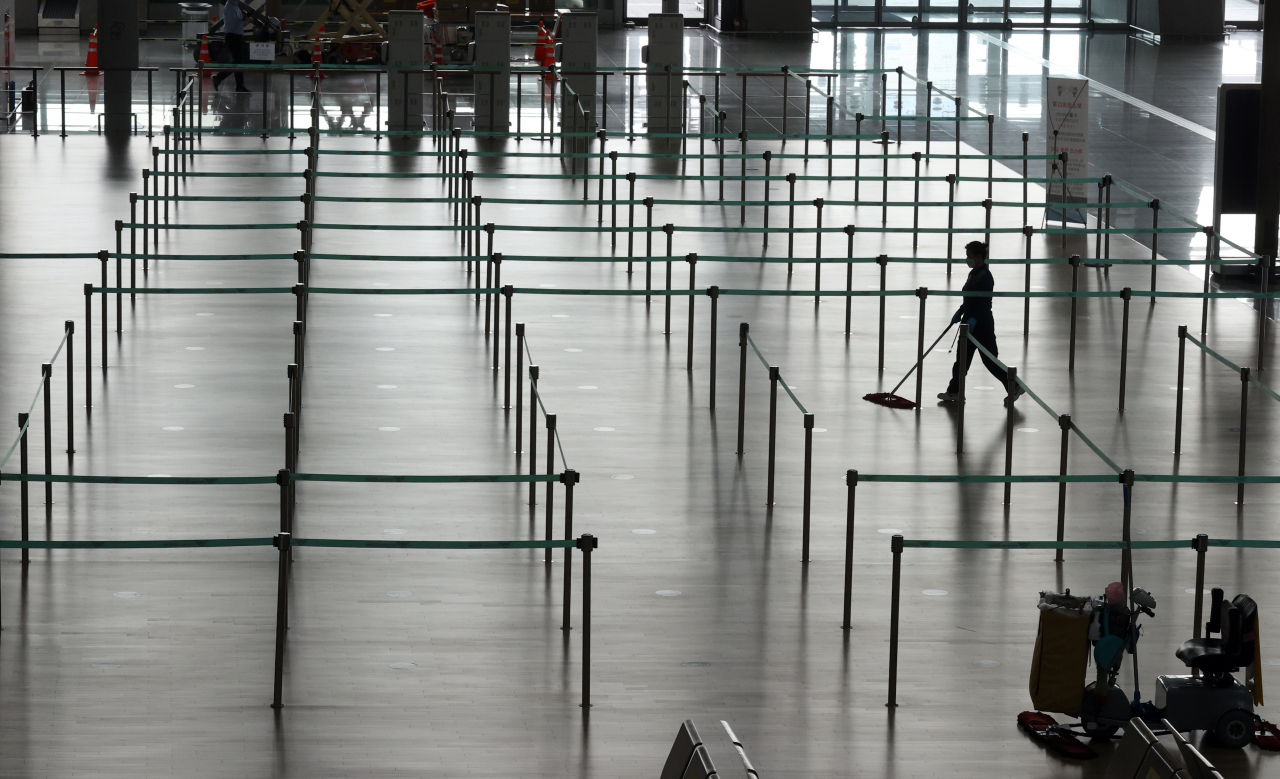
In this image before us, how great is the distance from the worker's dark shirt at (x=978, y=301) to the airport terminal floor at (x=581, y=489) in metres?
0.39

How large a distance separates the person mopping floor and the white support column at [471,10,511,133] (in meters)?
14.1

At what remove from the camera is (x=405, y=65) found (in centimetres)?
2903

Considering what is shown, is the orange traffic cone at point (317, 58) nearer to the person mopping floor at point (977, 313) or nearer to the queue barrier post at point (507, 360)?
the queue barrier post at point (507, 360)

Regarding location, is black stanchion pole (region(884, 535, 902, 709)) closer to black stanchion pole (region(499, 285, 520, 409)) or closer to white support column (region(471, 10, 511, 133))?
black stanchion pole (region(499, 285, 520, 409))

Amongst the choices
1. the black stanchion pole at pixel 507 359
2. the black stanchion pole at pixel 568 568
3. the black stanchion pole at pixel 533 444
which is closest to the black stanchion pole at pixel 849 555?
the black stanchion pole at pixel 568 568

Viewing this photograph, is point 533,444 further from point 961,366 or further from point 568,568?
point 961,366

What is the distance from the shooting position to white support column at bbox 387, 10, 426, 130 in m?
28.3

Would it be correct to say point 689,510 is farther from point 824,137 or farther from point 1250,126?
point 824,137

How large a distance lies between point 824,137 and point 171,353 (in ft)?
34.9

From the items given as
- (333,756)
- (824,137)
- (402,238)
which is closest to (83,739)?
(333,756)

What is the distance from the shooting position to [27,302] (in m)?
17.3

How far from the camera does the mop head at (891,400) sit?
1488 cm

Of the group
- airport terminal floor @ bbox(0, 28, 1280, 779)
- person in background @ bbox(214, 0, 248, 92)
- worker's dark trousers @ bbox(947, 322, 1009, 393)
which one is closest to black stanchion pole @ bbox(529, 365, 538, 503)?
airport terminal floor @ bbox(0, 28, 1280, 779)

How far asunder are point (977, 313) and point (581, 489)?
429cm
